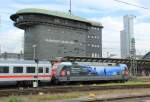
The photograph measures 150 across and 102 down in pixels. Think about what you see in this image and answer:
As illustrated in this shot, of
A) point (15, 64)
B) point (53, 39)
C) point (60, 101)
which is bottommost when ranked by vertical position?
point (60, 101)

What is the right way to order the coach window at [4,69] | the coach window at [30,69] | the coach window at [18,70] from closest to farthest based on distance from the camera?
the coach window at [4,69] < the coach window at [18,70] < the coach window at [30,69]

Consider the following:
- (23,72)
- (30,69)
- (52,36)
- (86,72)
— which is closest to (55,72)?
(86,72)

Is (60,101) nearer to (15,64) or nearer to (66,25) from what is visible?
(15,64)

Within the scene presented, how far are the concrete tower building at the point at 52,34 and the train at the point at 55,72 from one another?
246 ft

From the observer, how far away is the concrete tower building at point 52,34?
134375 millimetres

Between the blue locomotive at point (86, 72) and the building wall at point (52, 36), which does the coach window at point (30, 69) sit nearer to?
the blue locomotive at point (86, 72)

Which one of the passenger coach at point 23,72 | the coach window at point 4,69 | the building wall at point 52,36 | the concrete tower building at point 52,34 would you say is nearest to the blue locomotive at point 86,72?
the passenger coach at point 23,72

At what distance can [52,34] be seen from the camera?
5492 inches

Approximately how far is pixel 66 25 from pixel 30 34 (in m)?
17.9

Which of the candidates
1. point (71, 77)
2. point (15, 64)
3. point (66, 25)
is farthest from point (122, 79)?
point (66, 25)

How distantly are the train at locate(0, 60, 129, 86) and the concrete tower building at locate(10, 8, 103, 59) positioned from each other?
75.0m

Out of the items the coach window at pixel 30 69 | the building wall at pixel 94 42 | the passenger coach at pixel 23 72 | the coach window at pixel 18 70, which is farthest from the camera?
the building wall at pixel 94 42

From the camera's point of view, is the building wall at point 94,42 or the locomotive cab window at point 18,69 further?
the building wall at point 94,42

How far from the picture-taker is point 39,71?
4294 cm
